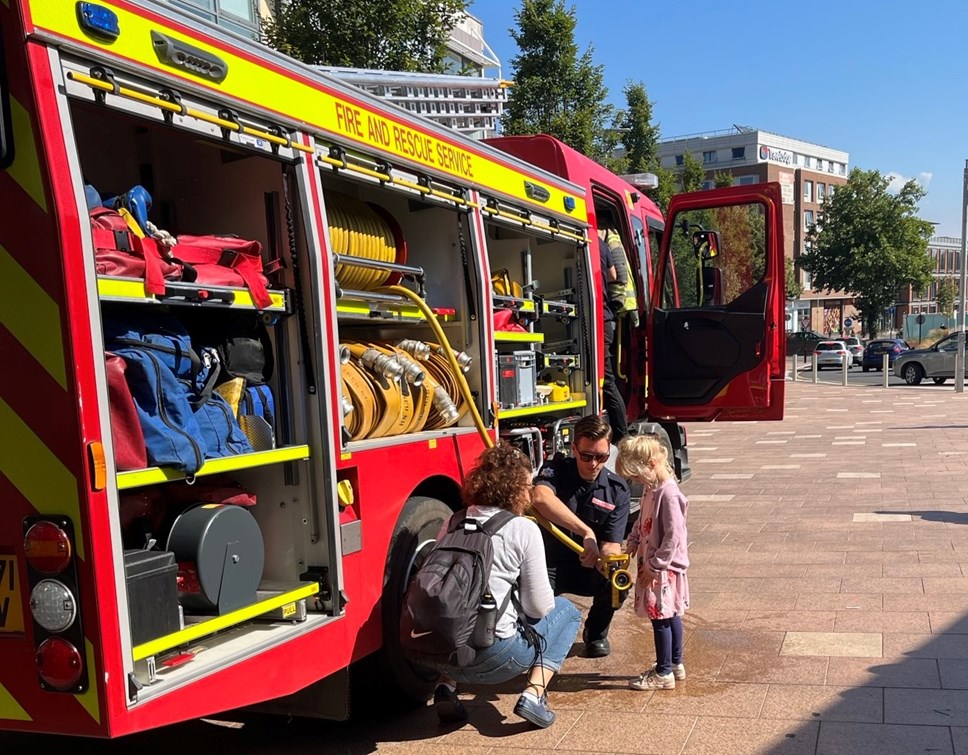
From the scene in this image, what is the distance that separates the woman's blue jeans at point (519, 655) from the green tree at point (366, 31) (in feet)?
Answer: 32.2

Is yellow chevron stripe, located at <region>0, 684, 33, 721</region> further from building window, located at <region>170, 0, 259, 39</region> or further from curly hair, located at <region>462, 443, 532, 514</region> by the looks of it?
building window, located at <region>170, 0, 259, 39</region>

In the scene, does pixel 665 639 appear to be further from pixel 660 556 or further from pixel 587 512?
pixel 587 512

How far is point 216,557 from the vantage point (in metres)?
3.28

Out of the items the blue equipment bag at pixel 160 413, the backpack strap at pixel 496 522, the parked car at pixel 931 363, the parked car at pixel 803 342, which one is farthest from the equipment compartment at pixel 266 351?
the parked car at pixel 803 342

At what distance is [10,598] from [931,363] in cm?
3116

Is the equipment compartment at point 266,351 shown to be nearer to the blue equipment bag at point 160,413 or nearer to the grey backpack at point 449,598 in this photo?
the blue equipment bag at point 160,413

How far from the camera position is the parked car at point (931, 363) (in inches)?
1163

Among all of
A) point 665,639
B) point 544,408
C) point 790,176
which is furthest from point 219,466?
point 790,176

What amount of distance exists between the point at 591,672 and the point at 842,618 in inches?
67.7

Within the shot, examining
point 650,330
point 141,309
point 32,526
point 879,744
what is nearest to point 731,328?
point 650,330

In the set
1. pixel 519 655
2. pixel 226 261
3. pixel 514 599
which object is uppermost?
pixel 226 261

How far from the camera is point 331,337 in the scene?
3.73 m

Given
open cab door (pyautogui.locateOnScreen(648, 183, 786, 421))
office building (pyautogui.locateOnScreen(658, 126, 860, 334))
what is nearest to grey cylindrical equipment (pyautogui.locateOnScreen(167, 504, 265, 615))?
open cab door (pyautogui.locateOnScreen(648, 183, 786, 421))

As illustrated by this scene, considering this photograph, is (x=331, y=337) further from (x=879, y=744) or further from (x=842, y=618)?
(x=842, y=618)
